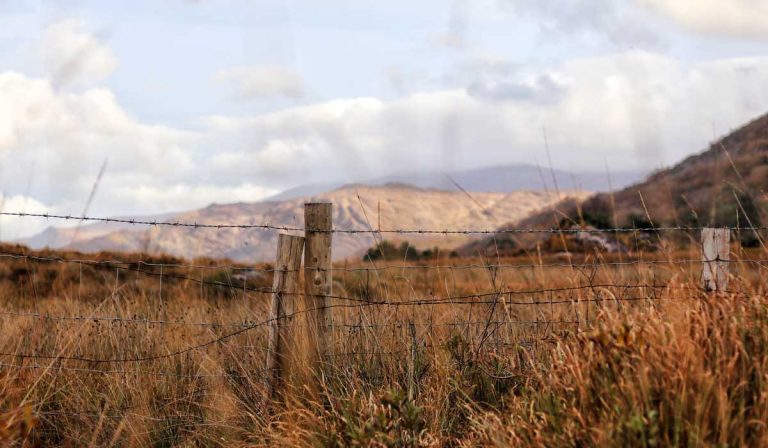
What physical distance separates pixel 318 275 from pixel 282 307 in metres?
0.36

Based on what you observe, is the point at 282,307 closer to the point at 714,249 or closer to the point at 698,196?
the point at 714,249

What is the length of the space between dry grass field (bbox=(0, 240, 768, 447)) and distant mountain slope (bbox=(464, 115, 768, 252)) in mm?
21671

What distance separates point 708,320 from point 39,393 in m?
4.96

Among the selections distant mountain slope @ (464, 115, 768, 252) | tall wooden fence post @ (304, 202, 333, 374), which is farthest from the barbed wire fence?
distant mountain slope @ (464, 115, 768, 252)

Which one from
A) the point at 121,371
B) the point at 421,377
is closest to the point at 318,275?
the point at 421,377

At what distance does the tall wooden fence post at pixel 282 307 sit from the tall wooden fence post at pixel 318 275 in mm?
92

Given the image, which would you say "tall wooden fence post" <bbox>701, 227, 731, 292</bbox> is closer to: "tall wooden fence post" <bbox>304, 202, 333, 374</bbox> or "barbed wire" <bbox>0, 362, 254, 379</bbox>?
"tall wooden fence post" <bbox>304, 202, 333, 374</bbox>

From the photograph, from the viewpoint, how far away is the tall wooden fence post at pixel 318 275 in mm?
5863

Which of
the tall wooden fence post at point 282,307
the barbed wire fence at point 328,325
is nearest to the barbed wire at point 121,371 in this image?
the barbed wire fence at point 328,325

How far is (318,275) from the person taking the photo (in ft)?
19.4

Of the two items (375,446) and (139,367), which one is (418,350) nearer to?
(375,446)

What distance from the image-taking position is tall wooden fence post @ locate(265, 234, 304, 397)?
231 inches

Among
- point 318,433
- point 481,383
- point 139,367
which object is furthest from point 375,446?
point 139,367

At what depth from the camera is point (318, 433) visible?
480 cm
